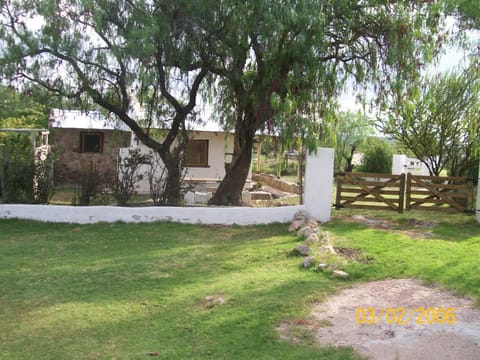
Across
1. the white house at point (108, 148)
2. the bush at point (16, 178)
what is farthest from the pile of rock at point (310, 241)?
the white house at point (108, 148)

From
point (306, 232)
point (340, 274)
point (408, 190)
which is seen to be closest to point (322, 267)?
point (340, 274)

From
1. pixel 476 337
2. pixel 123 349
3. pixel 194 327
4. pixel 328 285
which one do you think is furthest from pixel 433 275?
pixel 123 349

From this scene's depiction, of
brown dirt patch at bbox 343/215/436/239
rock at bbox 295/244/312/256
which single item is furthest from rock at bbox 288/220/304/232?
rock at bbox 295/244/312/256

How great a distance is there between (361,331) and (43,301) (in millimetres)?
3735

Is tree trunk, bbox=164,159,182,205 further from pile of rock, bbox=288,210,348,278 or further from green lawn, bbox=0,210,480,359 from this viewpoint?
pile of rock, bbox=288,210,348,278

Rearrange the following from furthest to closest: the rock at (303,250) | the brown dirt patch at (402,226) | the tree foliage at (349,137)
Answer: the tree foliage at (349,137) → the brown dirt patch at (402,226) → the rock at (303,250)

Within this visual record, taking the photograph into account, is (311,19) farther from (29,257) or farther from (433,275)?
(29,257)

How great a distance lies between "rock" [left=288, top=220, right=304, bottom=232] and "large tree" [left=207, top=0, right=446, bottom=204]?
2557 mm

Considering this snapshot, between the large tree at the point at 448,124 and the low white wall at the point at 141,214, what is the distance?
22.6ft

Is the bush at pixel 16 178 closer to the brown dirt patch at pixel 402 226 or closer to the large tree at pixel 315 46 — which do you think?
the large tree at pixel 315 46

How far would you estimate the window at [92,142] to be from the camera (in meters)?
20.7

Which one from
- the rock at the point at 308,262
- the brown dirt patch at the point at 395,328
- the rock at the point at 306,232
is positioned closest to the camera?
the brown dirt patch at the point at 395,328

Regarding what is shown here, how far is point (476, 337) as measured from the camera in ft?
16.0

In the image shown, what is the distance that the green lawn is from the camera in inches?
190
